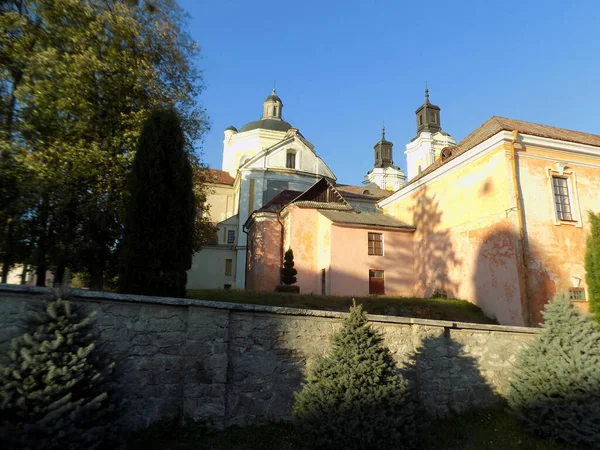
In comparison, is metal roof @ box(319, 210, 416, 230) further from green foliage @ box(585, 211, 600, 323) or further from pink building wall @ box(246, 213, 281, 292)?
green foliage @ box(585, 211, 600, 323)

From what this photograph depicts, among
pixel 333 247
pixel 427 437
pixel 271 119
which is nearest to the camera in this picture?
pixel 427 437

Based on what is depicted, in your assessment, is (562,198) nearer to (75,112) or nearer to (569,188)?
(569,188)

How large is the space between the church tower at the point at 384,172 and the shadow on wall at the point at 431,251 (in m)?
37.1

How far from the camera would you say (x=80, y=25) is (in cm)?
1232

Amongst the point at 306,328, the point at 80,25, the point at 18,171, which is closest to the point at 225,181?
the point at 80,25

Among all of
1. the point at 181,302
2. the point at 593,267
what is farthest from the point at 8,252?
the point at 593,267

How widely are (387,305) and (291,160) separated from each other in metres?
23.0

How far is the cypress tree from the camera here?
7.79 m

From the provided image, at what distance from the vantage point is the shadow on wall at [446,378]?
710cm

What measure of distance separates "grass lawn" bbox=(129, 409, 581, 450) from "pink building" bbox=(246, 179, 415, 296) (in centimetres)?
1159

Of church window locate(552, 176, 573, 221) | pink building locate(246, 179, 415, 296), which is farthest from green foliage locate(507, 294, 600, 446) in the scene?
pink building locate(246, 179, 415, 296)

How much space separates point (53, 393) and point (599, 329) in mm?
8319

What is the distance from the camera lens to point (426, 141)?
4775 cm

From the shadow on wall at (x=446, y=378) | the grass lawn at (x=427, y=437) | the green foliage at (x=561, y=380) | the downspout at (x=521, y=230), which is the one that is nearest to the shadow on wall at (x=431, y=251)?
the downspout at (x=521, y=230)
